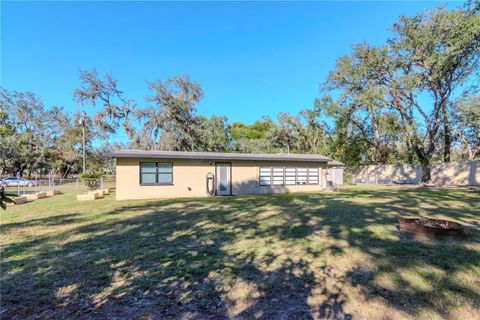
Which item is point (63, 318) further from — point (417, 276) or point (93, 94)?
point (93, 94)

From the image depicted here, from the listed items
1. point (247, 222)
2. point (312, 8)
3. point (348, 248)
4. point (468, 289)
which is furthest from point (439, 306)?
point (312, 8)

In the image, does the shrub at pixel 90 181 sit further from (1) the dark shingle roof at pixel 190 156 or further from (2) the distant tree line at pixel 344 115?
(2) the distant tree line at pixel 344 115

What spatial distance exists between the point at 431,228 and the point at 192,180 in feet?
35.1

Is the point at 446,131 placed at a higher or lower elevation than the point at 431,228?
higher

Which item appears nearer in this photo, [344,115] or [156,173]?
[156,173]

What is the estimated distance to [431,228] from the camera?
489 centimetres

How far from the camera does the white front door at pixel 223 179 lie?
1426 centimetres

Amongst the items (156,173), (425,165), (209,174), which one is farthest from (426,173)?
(156,173)

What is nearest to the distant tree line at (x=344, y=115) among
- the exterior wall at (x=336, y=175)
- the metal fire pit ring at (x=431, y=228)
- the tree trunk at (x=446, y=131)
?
the tree trunk at (x=446, y=131)

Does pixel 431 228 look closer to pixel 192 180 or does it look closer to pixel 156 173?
pixel 192 180

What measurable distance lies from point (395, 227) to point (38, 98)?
38.5 metres

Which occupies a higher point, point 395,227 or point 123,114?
point 123,114

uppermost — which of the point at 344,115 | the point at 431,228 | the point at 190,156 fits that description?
the point at 344,115

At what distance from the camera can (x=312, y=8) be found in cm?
1280
